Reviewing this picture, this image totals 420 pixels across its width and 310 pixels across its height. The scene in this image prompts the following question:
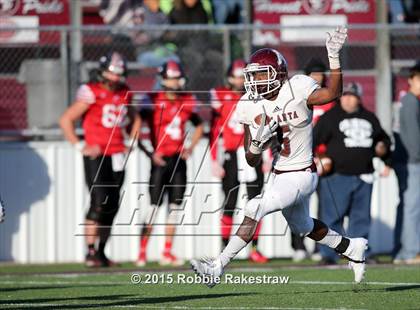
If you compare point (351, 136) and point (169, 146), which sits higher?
point (351, 136)

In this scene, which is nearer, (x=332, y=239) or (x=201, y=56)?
(x=332, y=239)

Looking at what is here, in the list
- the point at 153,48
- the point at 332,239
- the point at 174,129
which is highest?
the point at 153,48

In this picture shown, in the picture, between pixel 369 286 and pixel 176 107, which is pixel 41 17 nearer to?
pixel 176 107

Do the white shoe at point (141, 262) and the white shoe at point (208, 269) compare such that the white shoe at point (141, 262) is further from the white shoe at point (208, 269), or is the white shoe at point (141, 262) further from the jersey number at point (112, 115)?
the white shoe at point (208, 269)

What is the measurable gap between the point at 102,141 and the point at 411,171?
350cm

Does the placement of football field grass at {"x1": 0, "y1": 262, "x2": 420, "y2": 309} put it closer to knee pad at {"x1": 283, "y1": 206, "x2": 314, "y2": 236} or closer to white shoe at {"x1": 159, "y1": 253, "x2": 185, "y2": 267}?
white shoe at {"x1": 159, "y1": 253, "x2": 185, "y2": 267}

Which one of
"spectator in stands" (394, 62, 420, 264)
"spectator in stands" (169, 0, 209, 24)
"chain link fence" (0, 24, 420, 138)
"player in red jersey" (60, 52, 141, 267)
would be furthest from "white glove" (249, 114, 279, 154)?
"spectator in stands" (169, 0, 209, 24)

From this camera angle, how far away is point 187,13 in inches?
565

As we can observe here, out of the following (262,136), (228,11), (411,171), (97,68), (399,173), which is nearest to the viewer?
(262,136)

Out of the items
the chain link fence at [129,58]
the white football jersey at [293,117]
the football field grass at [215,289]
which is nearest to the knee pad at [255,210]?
the white football jersey at [293,117]

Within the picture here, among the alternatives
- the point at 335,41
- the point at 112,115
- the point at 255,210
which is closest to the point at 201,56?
the point at 112,115

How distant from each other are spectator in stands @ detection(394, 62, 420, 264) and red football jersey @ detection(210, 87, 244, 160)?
6.16 ft

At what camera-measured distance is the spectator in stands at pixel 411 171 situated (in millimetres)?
12406

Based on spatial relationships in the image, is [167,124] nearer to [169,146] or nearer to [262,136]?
[169,146]
